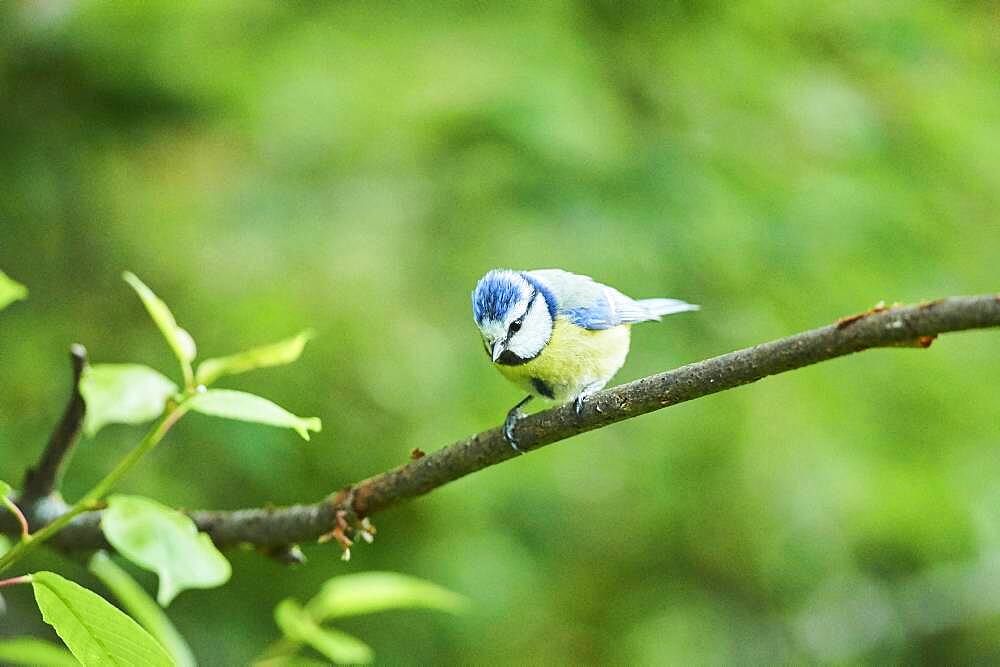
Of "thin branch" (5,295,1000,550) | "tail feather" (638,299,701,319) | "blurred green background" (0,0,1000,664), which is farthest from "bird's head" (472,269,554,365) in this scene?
"blurred green background" (0,0,1000,664)

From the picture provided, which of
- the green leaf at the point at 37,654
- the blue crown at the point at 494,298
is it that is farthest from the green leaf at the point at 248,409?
the blue crown at the point at 494,298

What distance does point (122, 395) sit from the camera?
993 millimetres

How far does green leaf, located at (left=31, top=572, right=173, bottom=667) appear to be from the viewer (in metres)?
0.79

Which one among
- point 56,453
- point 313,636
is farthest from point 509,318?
point 56,453

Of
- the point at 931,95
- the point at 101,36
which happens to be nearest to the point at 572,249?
the point at 931,95

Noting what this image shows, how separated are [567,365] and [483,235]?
79 cm

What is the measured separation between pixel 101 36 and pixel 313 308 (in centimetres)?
76

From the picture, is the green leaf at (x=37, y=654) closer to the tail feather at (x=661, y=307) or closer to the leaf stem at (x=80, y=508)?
the leaf stem at (x=80, y=508)

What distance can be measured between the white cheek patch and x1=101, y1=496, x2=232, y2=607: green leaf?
826 mm

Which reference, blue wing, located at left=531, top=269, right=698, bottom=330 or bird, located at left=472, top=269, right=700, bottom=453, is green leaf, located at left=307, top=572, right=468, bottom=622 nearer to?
bird, located at left=472, top=269, right=700, bottom=453

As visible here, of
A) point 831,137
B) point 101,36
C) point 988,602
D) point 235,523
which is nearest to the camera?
point 235,523

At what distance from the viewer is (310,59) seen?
2.25 metres

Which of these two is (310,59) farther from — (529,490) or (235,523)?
(235,523)

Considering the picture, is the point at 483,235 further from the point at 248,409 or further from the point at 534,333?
the point at 248,409
